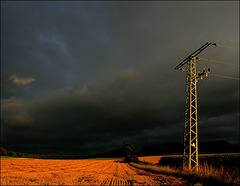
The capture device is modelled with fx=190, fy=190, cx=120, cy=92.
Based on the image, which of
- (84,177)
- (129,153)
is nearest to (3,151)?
(129,153)

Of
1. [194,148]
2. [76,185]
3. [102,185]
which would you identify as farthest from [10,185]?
[194,148]

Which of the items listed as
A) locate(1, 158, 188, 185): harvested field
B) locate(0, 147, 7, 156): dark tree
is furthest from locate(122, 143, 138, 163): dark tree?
locate(0, 147, 7, 156): dark tree

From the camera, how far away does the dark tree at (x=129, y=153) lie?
63.4 m

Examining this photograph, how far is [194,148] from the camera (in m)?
21.2

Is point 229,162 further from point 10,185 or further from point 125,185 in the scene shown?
point 10,185

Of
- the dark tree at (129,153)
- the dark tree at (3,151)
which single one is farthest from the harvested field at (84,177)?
the dark tree at (3,151)

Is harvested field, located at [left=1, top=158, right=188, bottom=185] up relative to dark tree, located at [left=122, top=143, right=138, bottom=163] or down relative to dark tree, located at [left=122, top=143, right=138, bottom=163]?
up

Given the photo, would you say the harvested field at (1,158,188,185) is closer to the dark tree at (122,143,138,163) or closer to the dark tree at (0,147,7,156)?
the dark tree at (122,143,138,163)

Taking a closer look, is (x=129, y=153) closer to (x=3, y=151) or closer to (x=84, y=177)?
(x=84, y=177)

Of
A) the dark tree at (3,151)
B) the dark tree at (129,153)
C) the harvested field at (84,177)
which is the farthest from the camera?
the dark tree at (3,151)

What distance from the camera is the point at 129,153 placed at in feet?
225

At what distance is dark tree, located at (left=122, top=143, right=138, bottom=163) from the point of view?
63.4 metres

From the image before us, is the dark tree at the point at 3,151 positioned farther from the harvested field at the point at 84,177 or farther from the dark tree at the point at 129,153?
the harvested field at the point at 84,177

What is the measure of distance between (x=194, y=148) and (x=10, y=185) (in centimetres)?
1776
